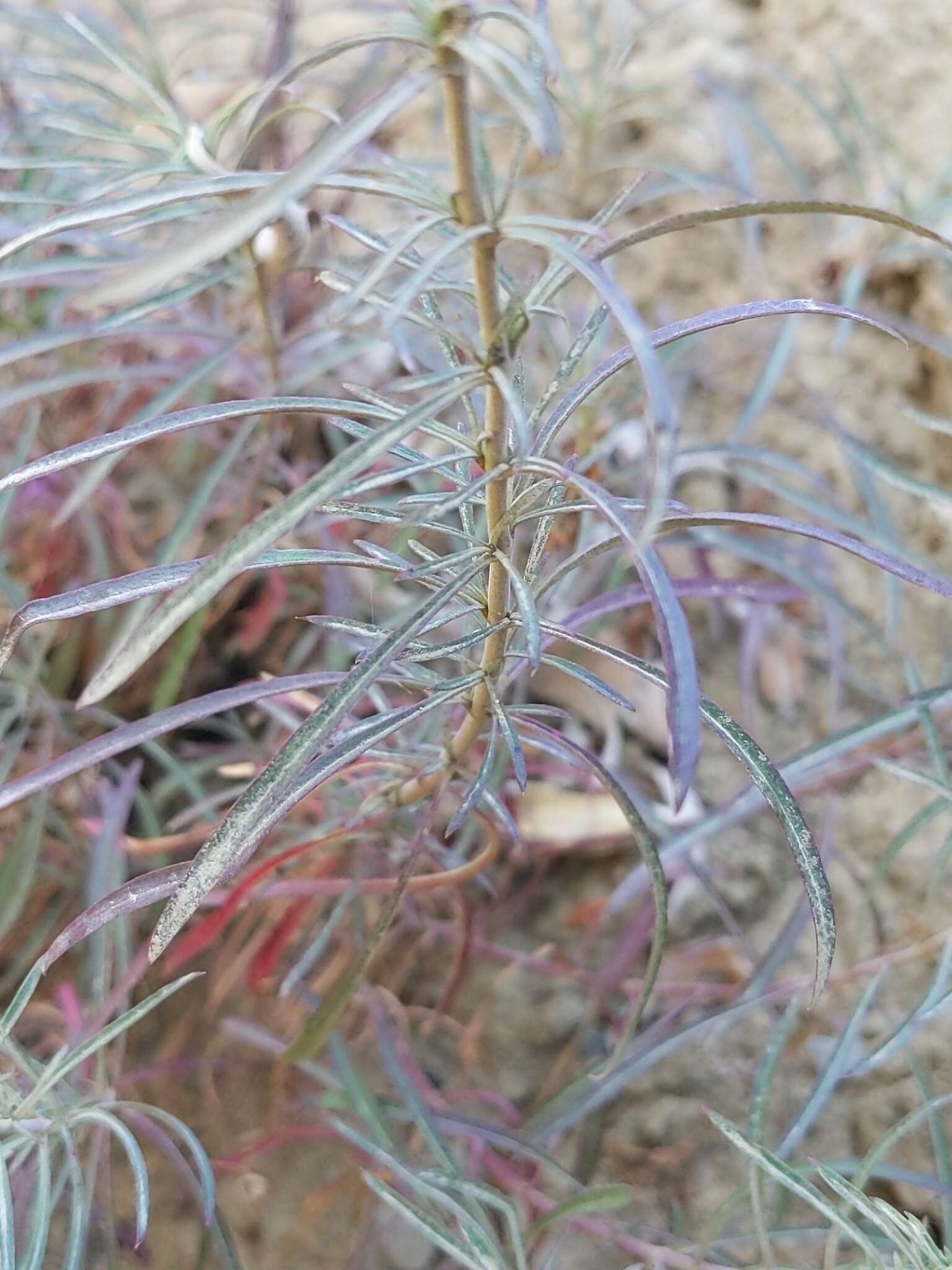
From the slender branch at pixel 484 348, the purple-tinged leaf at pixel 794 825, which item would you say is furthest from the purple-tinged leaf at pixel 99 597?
the purple-tinged leaf at pixel 794 825

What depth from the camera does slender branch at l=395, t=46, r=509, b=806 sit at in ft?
1.17

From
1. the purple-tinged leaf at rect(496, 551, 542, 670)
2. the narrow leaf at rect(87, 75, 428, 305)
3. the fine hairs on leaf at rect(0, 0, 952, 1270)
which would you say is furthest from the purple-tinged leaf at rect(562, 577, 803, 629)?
the narrow leaf at rect(87, 75, 428, 305)

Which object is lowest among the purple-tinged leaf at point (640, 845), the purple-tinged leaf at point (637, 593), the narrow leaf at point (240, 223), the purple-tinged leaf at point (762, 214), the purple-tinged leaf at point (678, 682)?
the purple-tinged leaf at point (640, 845)

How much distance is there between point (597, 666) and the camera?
1.03m

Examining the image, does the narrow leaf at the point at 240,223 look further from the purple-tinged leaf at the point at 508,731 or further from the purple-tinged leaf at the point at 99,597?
the purple-tinged leaf at the point at 508,731

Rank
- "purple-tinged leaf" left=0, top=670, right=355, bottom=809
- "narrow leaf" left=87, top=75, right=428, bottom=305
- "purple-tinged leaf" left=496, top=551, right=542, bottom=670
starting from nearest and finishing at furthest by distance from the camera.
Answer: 1. "narrow leaf" left=87, top=75, right=428, bottom=305
2. "purple-tinged leaf" left=496, top=551, right=542, bottom=670
3. "purple-tinged leaf" left=0, top=670, right=355, bottom=809

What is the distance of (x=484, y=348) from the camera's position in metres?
0.41

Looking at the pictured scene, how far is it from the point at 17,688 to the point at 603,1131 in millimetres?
621

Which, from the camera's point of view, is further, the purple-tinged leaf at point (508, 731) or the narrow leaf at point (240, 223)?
the purple-tinged leaf at point (508, 731)

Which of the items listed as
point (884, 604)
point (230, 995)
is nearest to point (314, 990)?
point (230, 995)

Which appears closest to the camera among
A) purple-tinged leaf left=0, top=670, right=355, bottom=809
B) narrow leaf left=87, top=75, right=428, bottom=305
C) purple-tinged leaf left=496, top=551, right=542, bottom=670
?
narrow leaf left=87, top=75, right=428, bottom=305

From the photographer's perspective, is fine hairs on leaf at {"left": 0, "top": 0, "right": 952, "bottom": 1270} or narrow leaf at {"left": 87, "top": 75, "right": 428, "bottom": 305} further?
fine hairs on leaf at {"left": 0, "top": 0, "right": 952, "bottom": 1270}

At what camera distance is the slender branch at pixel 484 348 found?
36 centimetres

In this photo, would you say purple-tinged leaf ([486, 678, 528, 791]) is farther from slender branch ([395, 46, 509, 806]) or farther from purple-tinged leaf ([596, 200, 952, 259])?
purple-tinged leaf ([596, 200, 952, 259])
